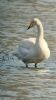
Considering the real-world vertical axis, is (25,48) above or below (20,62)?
above

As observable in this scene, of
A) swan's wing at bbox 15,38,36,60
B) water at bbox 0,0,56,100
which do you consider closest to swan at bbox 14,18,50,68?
swan's wing at bbox 15,38,36,60

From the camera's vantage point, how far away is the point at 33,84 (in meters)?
A: 13.4

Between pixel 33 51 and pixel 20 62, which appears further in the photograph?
pixel 20 62

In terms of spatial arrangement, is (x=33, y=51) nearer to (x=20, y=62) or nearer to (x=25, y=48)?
(x=25, y=48)

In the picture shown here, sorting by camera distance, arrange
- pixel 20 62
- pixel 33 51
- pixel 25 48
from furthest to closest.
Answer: pixel 20 62 → pixel 25 48 → pixel 33 51

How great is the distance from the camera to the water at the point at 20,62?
41.3ft

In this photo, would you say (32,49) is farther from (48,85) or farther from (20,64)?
(48,85)

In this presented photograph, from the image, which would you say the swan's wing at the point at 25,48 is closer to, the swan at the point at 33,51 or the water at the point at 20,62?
the swan at the point at 33,51

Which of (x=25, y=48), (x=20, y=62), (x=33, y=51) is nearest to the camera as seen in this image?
(x=33, y=51)

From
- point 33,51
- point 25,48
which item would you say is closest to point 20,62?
point 25,48

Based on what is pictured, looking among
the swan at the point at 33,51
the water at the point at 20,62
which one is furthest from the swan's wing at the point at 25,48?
the water at the point at 20,62

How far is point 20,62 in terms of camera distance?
16.3 meters

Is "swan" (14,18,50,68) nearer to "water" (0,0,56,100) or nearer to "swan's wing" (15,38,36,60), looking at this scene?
"swan's wing" (15,38,36,60)

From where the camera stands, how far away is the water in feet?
41.3
